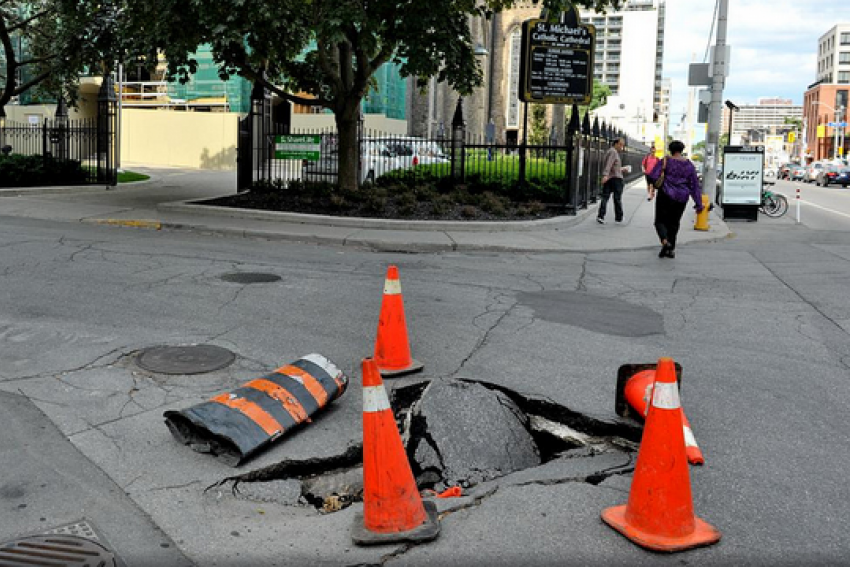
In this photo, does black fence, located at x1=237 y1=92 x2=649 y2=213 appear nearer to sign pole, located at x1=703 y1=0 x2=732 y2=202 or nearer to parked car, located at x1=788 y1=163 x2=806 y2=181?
sign pole, located at x1=703 y1=0 x2=732 y2=202

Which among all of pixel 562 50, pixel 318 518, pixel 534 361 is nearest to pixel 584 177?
pixel 562 50

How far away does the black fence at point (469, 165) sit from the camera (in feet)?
61.4

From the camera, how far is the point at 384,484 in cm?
369

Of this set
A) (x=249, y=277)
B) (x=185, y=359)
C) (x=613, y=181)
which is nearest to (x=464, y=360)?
(x=185, y=359)

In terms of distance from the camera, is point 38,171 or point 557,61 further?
point 38,171

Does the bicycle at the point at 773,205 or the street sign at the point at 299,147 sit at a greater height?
the street sign at the point at 299,147

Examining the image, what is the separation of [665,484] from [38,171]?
69.4ft

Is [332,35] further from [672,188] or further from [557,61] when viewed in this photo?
[557,61]

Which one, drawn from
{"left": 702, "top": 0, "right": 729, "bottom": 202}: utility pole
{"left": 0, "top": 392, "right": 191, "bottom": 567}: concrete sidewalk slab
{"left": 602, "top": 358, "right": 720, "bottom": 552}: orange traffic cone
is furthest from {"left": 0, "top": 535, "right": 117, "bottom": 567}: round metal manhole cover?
{"left": 702, "top": 0, "right": 729, "bottom": 202}: utility pole

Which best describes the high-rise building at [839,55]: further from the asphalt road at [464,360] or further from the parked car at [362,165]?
the asphalt road at [464,360]

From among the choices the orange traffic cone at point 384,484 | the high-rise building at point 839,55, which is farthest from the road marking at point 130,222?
the high-rise building at point 839,55

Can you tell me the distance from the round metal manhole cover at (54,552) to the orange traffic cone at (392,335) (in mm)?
2828

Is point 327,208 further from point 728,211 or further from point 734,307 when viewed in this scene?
point 728,211

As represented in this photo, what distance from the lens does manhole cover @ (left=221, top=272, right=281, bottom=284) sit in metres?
9.60
